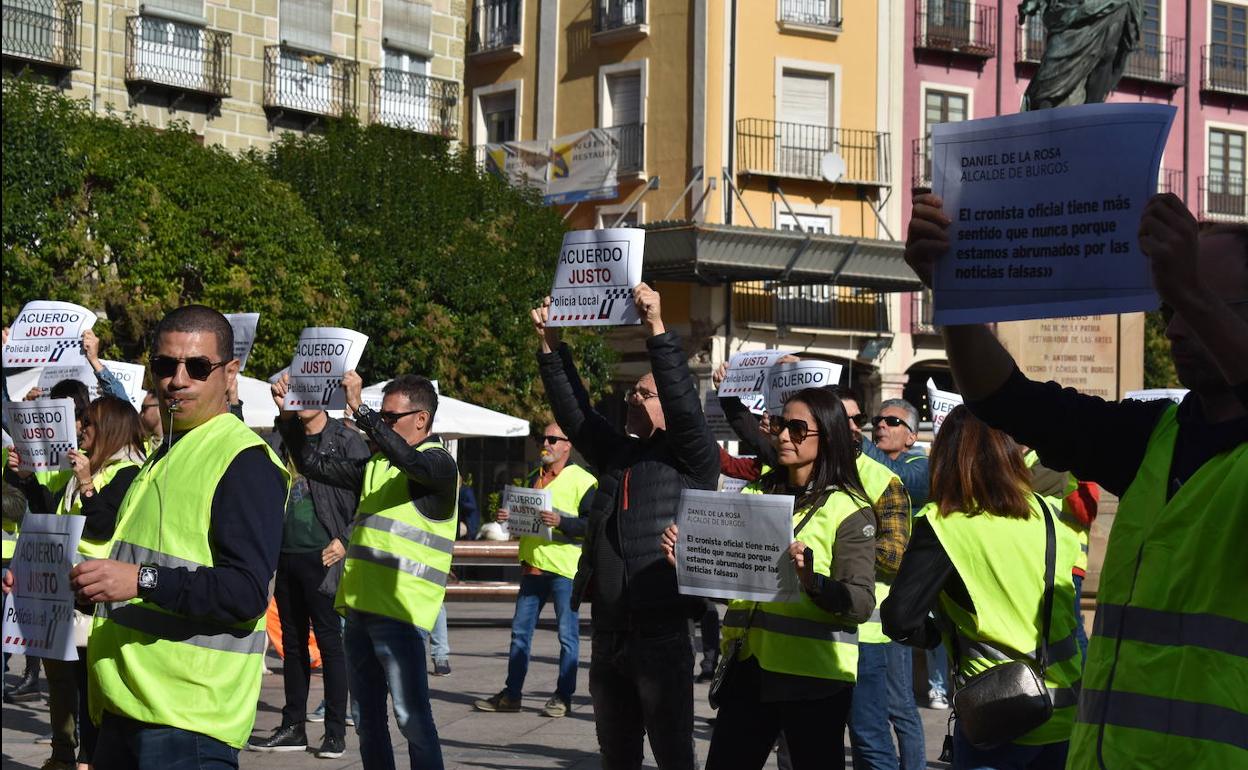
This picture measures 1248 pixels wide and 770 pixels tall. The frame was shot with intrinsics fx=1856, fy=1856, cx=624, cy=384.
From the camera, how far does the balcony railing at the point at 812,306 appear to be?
3694 centimetres

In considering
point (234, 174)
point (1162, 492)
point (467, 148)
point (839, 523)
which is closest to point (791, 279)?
point (467, 148)

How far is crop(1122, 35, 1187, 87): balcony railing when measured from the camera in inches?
1607

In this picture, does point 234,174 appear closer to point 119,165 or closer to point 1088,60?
point 119,165

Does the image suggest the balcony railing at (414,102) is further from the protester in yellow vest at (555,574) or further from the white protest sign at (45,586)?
the white protest sign at (45,586)

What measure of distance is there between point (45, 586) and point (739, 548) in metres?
2.23

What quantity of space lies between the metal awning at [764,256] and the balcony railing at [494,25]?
659 cm

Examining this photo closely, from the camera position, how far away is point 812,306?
37.4m

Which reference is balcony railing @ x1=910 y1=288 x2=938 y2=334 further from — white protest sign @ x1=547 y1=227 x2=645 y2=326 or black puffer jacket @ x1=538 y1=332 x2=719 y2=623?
black puffer jacket @ x1=538 y1=332 x2=719 y2=623

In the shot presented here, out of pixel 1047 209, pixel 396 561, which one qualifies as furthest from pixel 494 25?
pixel 1047 209

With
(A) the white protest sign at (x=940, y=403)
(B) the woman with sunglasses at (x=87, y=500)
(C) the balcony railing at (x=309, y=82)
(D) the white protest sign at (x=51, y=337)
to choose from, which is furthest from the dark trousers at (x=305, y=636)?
(C) the balcony railing at (x=309, y=82)

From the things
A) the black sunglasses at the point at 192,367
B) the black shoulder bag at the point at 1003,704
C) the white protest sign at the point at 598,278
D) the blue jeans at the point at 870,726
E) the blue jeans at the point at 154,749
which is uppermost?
the white protest sign at the point at 598,278

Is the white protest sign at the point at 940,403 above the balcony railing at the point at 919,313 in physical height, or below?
below

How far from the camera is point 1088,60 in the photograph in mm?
14391

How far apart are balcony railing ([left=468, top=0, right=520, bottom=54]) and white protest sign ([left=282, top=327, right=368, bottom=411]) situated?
31.2 metres
